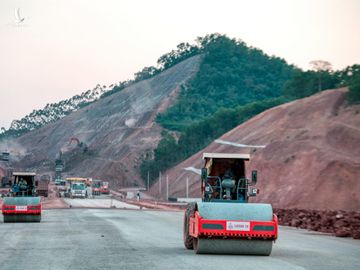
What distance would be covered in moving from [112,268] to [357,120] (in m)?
94.9

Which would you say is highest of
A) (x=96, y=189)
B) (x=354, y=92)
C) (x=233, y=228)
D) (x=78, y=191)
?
(x=354, y=92)

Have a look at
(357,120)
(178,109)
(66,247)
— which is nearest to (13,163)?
(178,109)

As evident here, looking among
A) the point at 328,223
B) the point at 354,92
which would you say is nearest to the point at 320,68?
the point at 354,92

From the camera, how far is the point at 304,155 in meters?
98.3

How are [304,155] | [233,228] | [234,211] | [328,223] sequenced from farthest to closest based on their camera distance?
1. [304,155]
2. [328,223]
3. [234,211]
4. [233,228]

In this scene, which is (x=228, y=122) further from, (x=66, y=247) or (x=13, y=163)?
(x=66, y=247)

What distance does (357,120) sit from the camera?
108500 mm

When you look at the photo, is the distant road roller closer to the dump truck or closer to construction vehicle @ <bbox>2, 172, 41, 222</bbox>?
construction vehicle @ <bbox>2, 172, 41, 222</bbox>

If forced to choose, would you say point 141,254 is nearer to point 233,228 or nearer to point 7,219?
point 233,228

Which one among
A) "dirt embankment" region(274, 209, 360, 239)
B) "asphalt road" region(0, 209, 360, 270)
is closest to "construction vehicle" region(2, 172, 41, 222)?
"asphalt road" region(0, 209, 360, 270)

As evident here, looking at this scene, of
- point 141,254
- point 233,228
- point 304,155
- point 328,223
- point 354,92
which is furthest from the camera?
point 354,92

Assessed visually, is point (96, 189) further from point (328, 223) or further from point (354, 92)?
point (328, 223)

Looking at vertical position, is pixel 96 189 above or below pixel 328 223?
above

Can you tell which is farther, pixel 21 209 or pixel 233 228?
pixel 21 209
